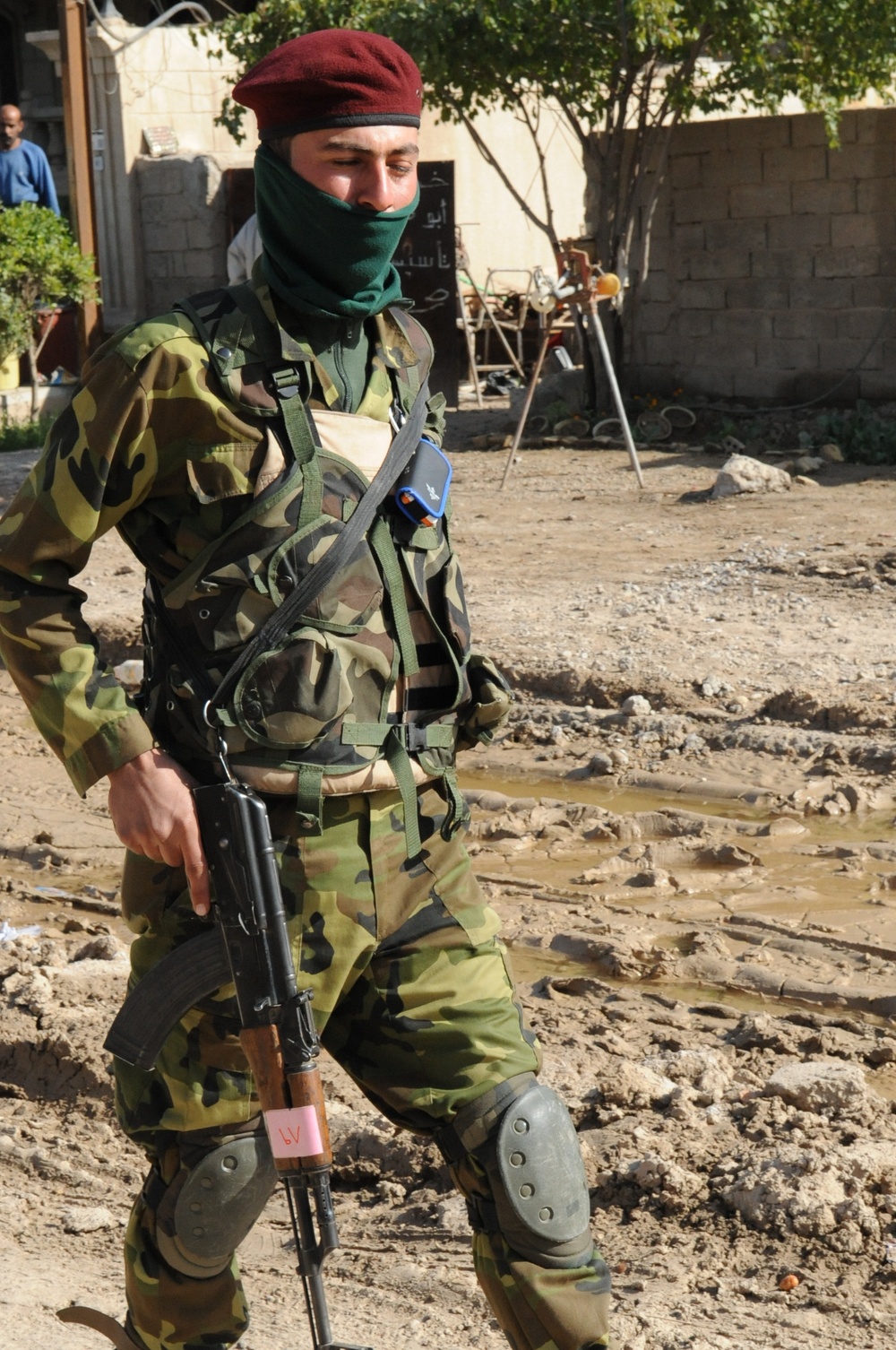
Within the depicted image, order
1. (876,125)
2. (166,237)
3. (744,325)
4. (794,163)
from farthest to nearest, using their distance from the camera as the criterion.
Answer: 1. (166,237)
2. (744,325)
3. (794,163)
4. (876,125)

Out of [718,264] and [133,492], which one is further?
[718,264]

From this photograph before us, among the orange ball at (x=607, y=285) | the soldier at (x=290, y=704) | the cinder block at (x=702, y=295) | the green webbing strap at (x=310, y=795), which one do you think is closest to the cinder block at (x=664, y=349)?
the cinder block at (x=702, y=295)

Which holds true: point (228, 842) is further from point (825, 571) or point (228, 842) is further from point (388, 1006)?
point (825, 571)

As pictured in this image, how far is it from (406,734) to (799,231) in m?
10.3

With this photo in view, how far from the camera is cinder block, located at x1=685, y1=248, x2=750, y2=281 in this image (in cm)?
1184

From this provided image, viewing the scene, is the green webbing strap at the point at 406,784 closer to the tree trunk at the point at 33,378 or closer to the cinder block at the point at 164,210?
the tree trunk at the point at 33,378

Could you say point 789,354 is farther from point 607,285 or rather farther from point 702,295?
point 607,285

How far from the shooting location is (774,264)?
11703mm

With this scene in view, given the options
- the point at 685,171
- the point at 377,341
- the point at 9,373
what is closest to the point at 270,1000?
the point at 377,341

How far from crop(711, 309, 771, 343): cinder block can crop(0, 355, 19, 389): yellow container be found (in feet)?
18.0

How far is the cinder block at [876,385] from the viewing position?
11.3 m

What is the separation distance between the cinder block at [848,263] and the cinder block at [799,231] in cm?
10

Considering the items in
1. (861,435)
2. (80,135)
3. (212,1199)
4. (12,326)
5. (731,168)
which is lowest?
(212,1199)

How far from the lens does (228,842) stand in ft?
6.51
